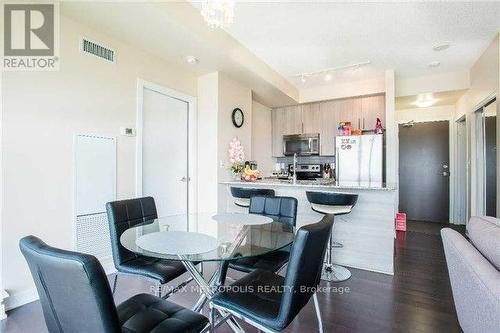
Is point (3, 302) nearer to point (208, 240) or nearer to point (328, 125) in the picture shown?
point (208, 240)

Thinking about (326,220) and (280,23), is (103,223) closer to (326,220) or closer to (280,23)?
(326,220)

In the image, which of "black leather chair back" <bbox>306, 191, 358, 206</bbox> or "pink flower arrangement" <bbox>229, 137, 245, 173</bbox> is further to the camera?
"pink flower arrangement" <bbox>229, 137, 245, 173</bbox>

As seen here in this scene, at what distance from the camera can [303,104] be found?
5.41 metres

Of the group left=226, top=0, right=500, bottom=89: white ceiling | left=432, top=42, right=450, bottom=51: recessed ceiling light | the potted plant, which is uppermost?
left=226, top=0, right=500, bottom=89: white ceiling

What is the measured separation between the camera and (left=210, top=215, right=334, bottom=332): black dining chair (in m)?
1.19

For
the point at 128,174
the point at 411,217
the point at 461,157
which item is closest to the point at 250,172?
the point at 128,174

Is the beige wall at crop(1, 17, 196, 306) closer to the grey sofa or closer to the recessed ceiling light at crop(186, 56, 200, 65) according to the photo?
the recessed ceiling light at crop(186, 56, 200, 65)

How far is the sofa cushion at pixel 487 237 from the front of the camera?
1174 millimetres

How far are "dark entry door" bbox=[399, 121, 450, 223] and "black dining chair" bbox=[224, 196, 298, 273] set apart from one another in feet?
14.7

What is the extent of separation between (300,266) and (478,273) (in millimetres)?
698

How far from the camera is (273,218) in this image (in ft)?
7.39

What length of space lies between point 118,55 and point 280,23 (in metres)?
1.77

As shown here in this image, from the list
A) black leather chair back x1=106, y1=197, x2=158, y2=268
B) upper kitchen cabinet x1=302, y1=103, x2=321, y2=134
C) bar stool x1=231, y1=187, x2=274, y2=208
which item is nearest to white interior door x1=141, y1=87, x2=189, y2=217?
bar stool x1=231, y1=187, x2=274, y2=208

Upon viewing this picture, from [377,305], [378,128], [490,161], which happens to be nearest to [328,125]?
[378,128]
